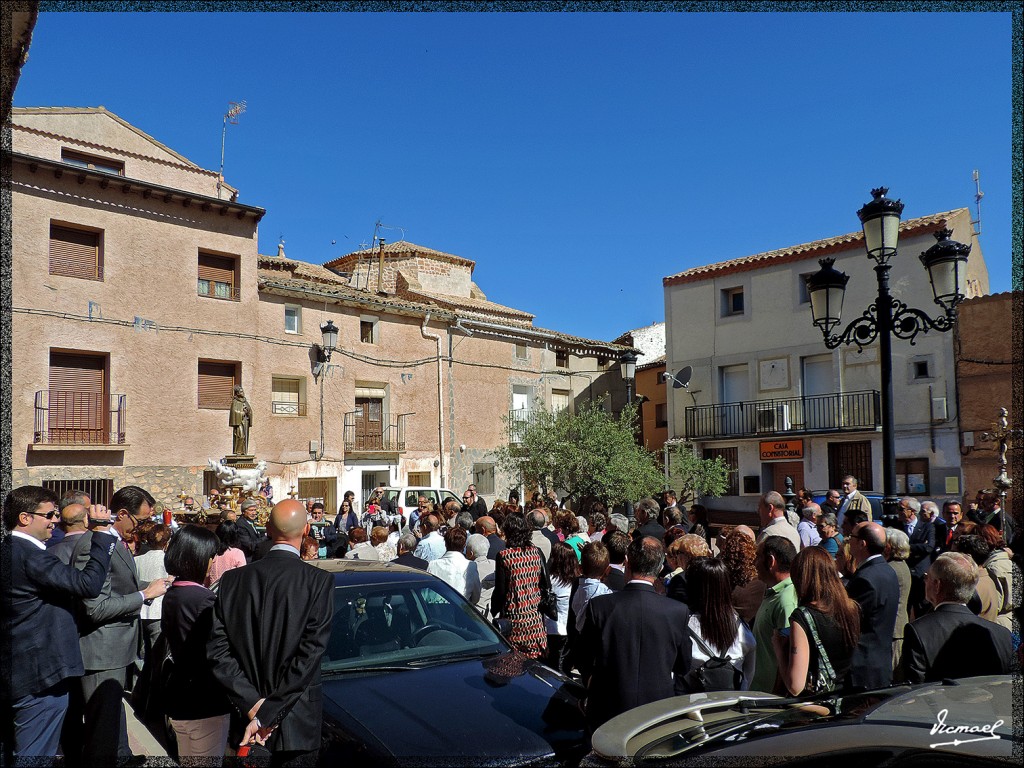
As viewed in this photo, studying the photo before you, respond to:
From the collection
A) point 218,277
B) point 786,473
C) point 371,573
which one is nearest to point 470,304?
point 218,277

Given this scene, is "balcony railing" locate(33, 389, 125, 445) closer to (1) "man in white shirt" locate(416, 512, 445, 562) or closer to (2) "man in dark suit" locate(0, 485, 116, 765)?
(1) "man in white shirt" locate(416, 512, 445, 562)

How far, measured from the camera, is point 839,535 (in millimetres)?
7516

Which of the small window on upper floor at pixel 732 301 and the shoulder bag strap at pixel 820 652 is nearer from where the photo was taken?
the shoulder bag strap at pixel 820 652

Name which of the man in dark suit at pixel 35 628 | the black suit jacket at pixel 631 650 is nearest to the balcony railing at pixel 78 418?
the man in dark suit at pixel 35 628

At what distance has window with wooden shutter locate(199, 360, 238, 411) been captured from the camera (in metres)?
22.2

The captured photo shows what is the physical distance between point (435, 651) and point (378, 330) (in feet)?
72.8

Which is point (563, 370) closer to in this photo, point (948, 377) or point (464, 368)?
point (464, 368)

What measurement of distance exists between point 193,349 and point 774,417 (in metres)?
17.3

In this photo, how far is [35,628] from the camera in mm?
3869

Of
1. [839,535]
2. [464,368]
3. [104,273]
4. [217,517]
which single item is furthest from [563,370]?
[839,535]

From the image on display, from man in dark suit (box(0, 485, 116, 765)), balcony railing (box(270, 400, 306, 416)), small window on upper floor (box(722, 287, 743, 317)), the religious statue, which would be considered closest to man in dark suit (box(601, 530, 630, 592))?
man in dark suit (box(0, 485, 116, 765))

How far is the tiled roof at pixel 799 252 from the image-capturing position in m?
21.7

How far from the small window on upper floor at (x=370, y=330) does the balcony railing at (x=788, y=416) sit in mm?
10821

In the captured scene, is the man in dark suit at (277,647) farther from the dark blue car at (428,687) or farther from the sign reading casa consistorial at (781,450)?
the sign reading casa consistorial at (781,450)
